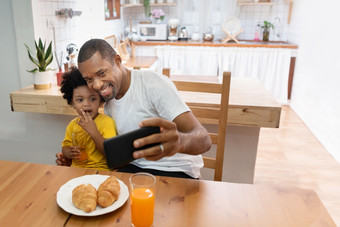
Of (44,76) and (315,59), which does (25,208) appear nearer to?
(44,76)

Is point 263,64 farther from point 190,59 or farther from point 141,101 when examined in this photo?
point 141,101

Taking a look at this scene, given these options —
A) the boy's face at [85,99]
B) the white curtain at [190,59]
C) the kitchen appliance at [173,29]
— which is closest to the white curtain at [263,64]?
the white curtain at [190,59]

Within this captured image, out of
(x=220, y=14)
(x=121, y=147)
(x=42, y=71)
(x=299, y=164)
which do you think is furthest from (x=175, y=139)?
(x=220, y=14)

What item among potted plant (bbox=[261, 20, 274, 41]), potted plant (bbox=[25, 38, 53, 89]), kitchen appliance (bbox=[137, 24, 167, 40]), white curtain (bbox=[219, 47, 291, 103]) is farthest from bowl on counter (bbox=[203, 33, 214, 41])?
potted plant (bbox=[25, 38, 53, 89])

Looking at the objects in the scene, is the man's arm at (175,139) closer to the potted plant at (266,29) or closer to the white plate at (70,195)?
the white plate at (70,195)

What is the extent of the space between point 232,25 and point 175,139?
4053 mm

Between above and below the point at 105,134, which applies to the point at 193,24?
above

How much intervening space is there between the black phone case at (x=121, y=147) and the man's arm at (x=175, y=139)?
1 centimetres

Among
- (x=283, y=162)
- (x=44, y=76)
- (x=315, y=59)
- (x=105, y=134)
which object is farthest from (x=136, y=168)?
(x=315, y=59)

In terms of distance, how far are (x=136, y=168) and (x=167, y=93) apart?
36 cm

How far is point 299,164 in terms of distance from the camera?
108 inches

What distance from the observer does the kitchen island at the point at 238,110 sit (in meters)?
1.73

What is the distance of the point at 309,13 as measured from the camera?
3.79 metres

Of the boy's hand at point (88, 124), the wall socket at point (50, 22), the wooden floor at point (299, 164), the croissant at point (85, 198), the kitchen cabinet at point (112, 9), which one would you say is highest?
the kitchen cabinet at point (112, 9)
